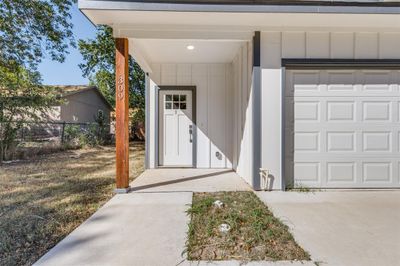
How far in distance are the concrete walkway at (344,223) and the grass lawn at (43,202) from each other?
2.71 metres

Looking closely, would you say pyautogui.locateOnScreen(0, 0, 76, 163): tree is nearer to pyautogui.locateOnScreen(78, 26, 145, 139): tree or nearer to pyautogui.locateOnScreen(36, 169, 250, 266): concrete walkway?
pyautogui.locateOnScreen(78, 26, 145, 139): tree

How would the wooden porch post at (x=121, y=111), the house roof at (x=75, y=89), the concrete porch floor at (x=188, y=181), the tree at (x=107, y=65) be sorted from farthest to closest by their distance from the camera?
the house roof at (x=75, y=89)
the tree at (x=107, y=65)
the concrete porch floor at (x=188, y=181)
the wooden porch post at (x=121, y=111)

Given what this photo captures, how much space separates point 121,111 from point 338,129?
13.2 feet

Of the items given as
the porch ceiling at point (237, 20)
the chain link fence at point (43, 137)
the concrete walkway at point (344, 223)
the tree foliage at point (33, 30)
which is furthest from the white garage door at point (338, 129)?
the tree foliage at point (33, 30)

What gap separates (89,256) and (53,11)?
10075 mm

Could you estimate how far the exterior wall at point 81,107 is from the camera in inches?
642

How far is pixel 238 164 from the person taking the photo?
6.25 meters

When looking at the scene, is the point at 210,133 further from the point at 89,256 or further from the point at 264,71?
the point at 89,256

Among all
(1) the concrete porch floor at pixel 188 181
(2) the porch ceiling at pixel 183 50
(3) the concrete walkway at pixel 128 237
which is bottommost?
(3) the concrete walkway at pixel 128 237

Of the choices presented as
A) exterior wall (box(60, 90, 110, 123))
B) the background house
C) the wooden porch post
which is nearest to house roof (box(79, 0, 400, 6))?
the wooden porch post

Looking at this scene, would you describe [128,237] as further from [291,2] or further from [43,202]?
[291,2]

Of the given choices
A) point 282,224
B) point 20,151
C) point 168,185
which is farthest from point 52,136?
point 282,224

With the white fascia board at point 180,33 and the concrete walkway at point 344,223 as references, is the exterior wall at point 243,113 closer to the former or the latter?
the white fascia board at point 180,33

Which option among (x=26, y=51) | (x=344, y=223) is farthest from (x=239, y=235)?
(x=26, y=51)
